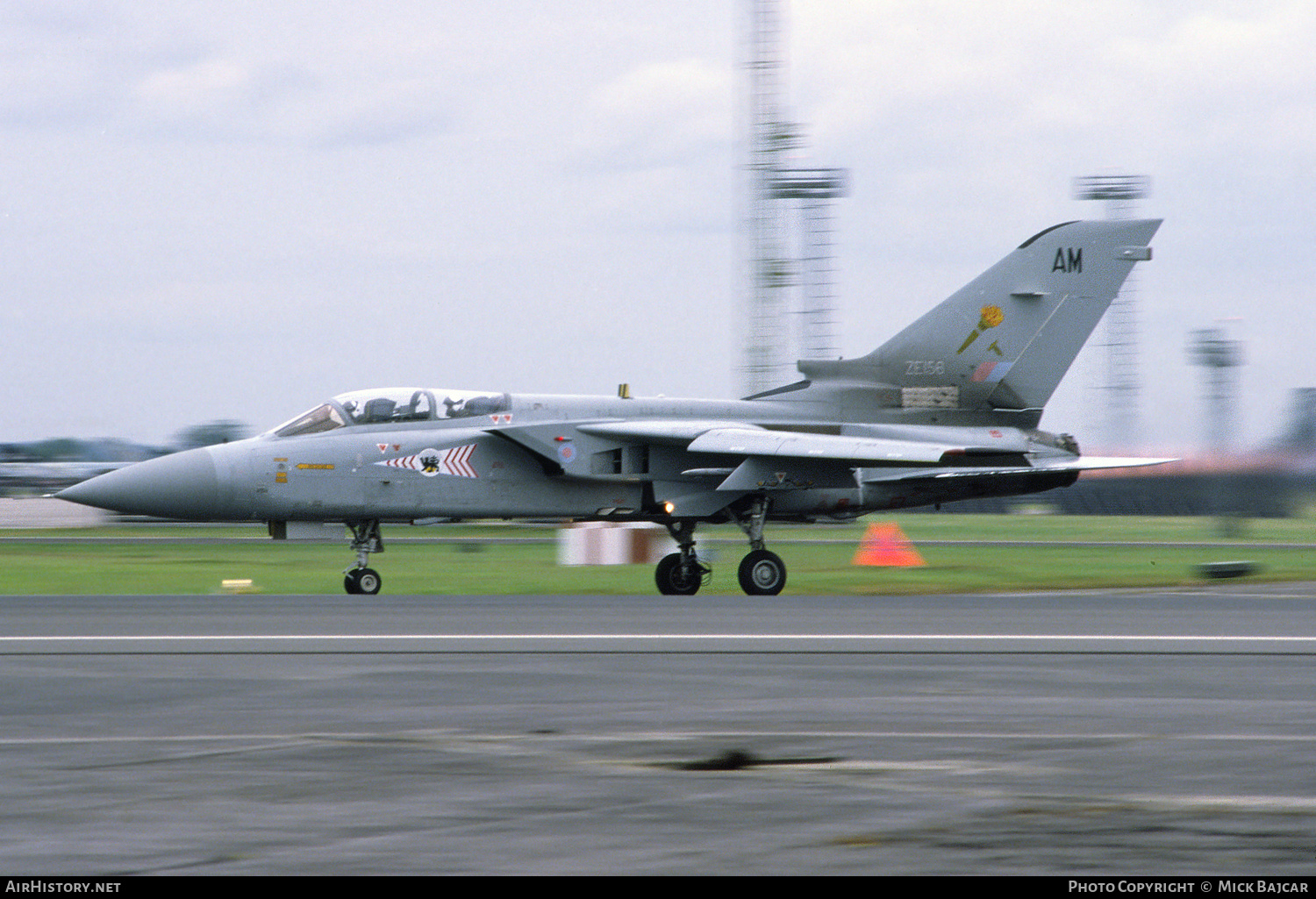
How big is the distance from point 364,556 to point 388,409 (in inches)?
69.6

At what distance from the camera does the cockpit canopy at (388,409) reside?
16.6 m

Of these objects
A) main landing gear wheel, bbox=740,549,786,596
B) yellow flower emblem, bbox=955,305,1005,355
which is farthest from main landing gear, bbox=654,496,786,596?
yellow flower emblem, bbox=955,305,1005,355

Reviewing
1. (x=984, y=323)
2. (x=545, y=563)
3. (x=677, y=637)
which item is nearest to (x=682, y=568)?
(x=984, y=323)

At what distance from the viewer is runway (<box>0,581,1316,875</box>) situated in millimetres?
4344

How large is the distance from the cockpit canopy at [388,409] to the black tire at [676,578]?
278 cm

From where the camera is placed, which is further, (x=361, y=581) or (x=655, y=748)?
(x=361, y=581)

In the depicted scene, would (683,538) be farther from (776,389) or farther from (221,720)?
(221,720)

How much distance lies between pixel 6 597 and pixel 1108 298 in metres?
13.3

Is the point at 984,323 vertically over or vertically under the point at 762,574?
over

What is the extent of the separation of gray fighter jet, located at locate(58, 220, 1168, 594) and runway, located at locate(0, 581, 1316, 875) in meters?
5.46

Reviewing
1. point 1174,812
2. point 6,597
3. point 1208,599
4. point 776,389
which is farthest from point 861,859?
point 776,389

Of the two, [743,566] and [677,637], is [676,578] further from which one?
[677,637]

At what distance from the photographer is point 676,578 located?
1752 centimetres

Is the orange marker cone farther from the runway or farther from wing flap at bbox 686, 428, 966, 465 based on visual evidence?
the runway
